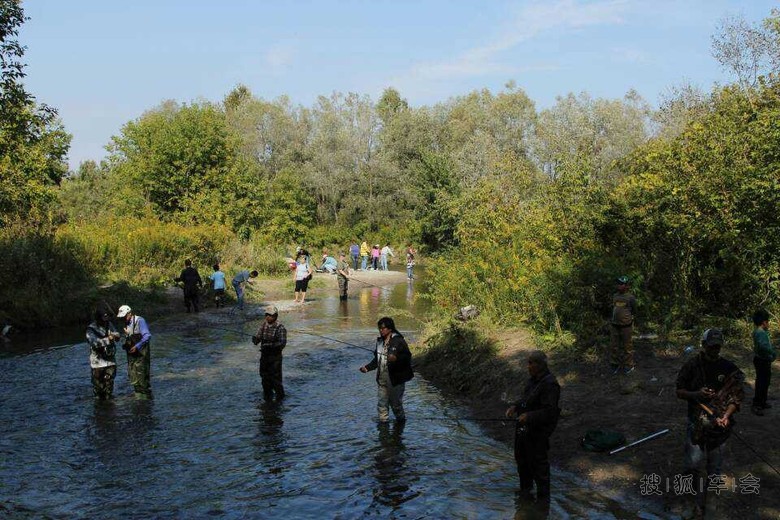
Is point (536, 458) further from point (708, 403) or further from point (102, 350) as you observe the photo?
point (102, 350)

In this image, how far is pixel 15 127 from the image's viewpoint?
60.7ft

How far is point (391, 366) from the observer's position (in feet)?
36.1

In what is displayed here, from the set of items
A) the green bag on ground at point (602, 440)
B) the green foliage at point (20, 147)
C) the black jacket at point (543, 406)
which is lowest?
the green bag on ground at point (602, 440)

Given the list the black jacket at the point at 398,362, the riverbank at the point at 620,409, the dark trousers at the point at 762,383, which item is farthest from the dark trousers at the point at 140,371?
the dark trousers at the point at 762,383

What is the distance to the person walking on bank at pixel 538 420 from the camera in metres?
7.87

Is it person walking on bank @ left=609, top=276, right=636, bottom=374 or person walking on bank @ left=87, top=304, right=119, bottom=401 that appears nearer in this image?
person walking on bank @ left=609, top=276, right=636, bottom=374

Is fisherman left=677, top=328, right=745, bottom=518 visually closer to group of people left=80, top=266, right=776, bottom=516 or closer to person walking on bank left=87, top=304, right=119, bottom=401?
group of people left=80, top=266, right=776, bottom=516

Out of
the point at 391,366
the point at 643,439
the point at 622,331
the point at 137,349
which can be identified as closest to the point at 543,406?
the point at 643,439

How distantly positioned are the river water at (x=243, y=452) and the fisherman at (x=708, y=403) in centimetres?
114

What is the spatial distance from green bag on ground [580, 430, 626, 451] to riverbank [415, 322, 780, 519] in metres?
0.11

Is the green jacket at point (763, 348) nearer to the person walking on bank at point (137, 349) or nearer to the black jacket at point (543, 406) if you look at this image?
the black jacket at point (543, 406)

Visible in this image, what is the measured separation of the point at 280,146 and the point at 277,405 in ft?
185

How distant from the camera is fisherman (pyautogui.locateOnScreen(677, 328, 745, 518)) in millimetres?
7277

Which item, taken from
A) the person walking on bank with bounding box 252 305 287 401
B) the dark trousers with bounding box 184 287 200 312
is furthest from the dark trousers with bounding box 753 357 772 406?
the dark trousers with bounding box 184 287 200 312
